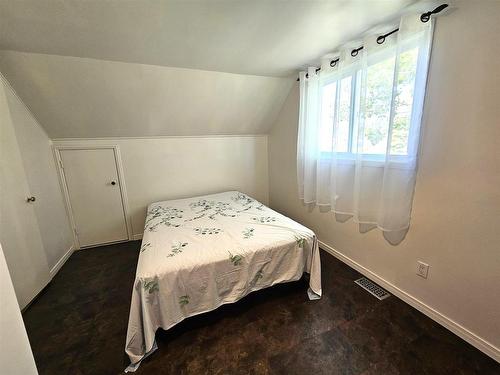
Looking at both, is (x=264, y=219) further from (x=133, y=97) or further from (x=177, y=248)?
(x=133, y=97)

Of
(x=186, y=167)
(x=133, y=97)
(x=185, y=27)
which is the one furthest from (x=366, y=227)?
(x=133, y=97)

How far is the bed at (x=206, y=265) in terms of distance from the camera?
1.32 m

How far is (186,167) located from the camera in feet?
10.5

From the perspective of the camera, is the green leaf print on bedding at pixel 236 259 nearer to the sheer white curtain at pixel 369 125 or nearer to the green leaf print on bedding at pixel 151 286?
the green leaf print on bedding at pixel 151 286

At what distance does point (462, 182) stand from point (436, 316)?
101cm

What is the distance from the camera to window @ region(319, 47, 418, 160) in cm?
154

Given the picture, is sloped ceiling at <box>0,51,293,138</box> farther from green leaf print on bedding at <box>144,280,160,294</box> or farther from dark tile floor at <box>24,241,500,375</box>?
green leaf print on bedding at <box>144,280,160,294</box>

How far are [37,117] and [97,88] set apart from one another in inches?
31.0

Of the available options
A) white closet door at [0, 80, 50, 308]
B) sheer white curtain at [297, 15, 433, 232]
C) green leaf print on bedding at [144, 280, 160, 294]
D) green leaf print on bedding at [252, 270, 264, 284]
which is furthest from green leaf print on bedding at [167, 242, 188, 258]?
sheer white curtain at [297, 15, 433, 232]

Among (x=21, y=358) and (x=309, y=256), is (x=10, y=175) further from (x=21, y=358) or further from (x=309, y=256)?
(x=309, y=256)

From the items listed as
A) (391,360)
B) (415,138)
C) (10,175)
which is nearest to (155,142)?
(10,175)

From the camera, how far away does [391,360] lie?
4.28 ft

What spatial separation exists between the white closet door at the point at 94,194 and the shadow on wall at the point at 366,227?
2658mm

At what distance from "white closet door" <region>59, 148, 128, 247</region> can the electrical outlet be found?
11.2 feet
